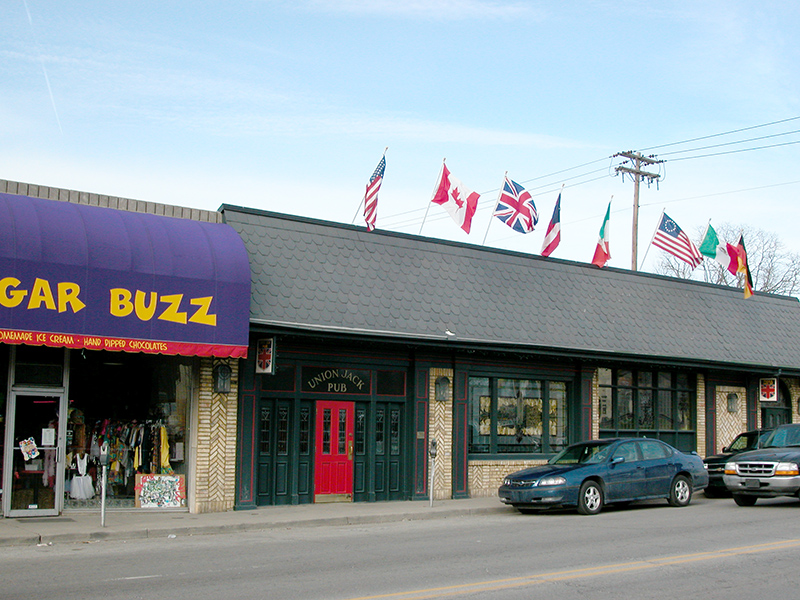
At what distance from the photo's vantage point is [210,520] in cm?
1562

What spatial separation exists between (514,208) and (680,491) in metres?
8.33

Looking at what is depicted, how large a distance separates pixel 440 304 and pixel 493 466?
4.17 m

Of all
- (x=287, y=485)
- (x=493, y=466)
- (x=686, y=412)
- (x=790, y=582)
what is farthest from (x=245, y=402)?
(x=686, y=412)

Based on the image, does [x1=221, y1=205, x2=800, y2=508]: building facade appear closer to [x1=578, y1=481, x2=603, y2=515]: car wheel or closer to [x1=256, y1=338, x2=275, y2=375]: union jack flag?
[x1=256, y1=338, x2=275, y2=375]: union jack flag

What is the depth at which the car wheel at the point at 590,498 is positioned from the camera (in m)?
17.0

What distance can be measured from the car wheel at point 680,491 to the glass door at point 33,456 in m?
12.2

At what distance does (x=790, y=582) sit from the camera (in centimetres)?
962

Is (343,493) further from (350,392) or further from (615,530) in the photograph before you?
(615,530)

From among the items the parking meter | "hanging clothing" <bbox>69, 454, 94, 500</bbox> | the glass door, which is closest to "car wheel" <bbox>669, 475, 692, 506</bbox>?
the parking meter

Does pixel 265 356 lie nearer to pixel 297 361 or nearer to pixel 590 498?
pixel 297 361

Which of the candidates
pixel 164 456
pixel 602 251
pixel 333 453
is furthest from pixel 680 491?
pixel 164 456

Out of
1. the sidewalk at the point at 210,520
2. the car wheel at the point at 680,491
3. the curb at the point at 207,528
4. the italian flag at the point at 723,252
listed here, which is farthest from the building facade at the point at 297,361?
the car wheel at the point at 680,491

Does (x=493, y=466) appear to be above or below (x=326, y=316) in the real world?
below

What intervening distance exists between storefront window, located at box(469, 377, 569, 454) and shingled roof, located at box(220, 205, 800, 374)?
128 centimetres
